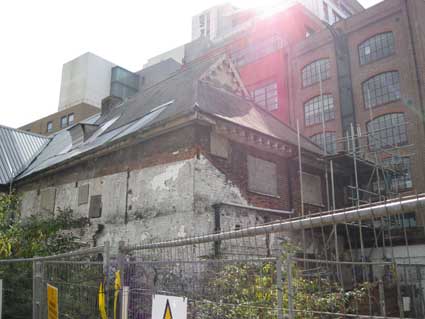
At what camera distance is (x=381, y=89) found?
24.9 m

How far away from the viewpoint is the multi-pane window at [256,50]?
1239 inches

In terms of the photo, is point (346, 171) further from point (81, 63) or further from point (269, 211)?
point (81, 63)

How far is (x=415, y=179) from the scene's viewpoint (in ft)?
72.4

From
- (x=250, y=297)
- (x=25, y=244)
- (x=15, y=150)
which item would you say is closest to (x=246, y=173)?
(x=25, y=244)

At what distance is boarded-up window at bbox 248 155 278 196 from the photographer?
12484 millimetres

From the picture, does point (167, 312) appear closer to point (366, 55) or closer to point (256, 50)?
point (366, 55)

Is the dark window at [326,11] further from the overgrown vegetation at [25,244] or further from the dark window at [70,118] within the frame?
the overgrown vegetation at [25,244]

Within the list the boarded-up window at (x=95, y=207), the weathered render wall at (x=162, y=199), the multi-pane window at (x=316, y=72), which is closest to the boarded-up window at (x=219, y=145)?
the weathered render wall at (x=162, y=199)


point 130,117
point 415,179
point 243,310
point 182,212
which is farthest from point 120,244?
point 415,179

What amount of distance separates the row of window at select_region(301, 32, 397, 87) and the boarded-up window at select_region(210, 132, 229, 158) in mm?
16552

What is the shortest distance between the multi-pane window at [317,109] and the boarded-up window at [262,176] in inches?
603

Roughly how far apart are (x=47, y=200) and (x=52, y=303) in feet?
39.4

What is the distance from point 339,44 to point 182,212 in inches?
842

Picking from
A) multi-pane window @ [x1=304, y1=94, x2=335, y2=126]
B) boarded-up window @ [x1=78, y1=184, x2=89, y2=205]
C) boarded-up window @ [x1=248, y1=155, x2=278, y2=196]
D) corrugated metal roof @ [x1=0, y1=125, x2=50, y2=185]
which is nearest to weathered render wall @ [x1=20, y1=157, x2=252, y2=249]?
boarded-up window @ [x1=78, y1=184, x2=89, y2=205]
